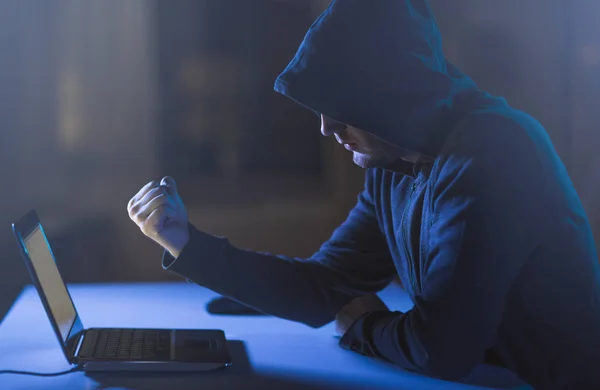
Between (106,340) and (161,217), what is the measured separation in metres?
0.23

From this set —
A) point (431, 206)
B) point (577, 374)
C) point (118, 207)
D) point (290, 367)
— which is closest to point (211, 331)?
point (290, 367)

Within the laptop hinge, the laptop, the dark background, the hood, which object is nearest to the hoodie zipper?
the hood

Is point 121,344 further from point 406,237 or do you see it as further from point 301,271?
point 406,237

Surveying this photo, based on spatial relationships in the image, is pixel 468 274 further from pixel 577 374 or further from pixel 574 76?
pixel 574 76

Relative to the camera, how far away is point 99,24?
2367mm

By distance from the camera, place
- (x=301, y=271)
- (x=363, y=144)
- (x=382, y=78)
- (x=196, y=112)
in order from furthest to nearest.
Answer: (x=196, y=112) < (x=301, y=271) < (x=363, y=144) < (x=382, y=78)

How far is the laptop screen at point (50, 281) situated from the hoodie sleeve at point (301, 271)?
19cm

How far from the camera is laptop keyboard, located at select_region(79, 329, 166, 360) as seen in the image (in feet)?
3.63

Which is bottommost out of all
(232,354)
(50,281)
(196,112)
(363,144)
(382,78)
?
(232,354)

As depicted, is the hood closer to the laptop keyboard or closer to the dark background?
the laptop keyboard

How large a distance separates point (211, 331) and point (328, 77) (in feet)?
1.68

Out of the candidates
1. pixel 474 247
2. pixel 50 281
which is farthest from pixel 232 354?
pixel 474 247

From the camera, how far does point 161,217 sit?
4.12 feet

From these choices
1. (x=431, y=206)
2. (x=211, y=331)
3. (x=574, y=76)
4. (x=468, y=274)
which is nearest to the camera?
(x=468, y=274)
